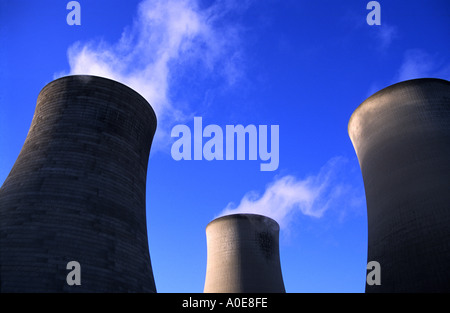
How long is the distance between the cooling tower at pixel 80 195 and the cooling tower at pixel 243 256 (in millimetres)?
9442

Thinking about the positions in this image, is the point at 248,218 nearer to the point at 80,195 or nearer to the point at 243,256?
the point at 243,256

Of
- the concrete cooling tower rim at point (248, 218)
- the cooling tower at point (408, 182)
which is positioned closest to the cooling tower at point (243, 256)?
the concrete cooling tower rim at point (248, 218)

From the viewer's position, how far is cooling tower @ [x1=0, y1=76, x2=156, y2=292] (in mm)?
8953

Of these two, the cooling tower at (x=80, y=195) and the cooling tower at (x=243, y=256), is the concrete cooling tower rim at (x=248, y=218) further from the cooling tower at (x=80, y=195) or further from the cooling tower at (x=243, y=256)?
the cooling tower at (x=80, y=195)

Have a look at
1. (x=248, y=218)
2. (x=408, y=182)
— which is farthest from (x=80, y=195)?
(x=248, y=218)

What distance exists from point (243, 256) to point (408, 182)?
11.3 meters

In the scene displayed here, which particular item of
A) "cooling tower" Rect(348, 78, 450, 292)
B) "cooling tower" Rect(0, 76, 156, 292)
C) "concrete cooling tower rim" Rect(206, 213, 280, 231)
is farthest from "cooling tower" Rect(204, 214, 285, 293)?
"cooling tower" Rect(0, 76, 156, 292)

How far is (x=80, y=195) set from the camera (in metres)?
10.1

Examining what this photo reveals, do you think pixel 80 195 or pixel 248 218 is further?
pixel 248 218

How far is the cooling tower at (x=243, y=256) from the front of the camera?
774 inches

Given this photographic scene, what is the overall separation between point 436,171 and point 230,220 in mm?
12741

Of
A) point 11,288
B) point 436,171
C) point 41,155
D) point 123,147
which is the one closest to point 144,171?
point 123,147

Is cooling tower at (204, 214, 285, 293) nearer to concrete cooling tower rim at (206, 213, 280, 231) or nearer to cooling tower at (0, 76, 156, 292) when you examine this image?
concrete cooling tower rim at (206, 213, 280, 231)

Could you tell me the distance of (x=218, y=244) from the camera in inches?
834
